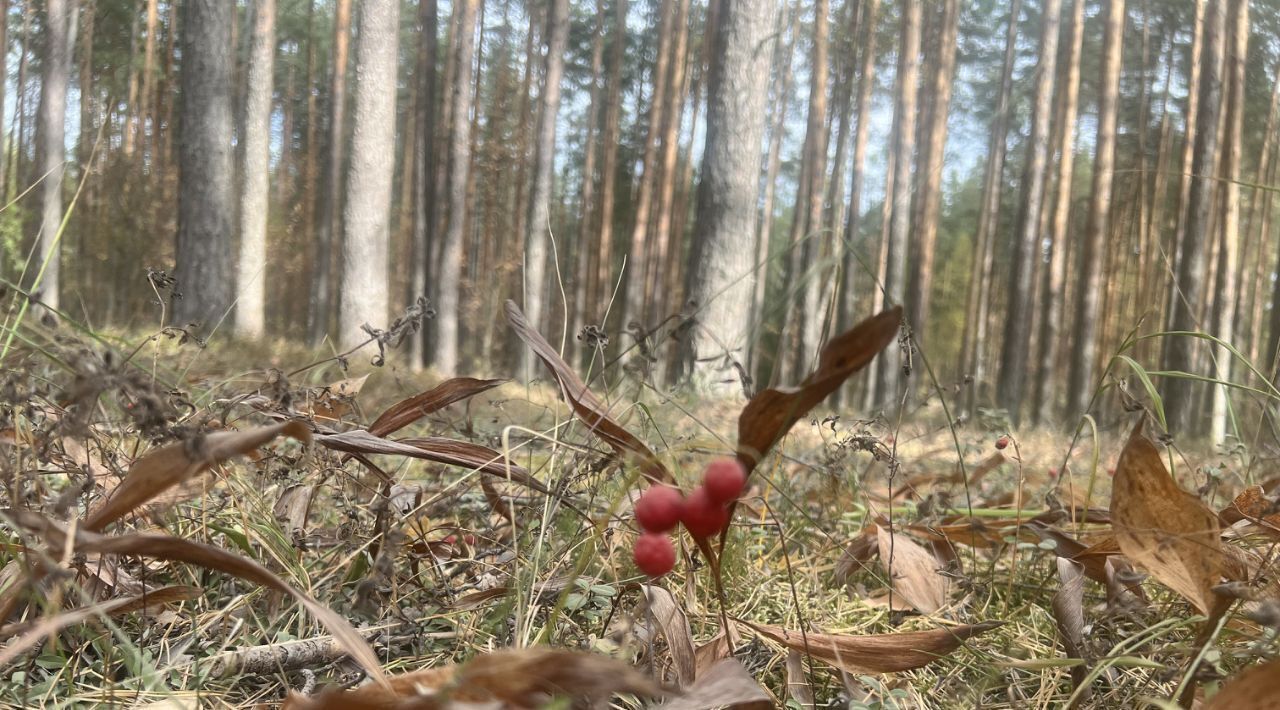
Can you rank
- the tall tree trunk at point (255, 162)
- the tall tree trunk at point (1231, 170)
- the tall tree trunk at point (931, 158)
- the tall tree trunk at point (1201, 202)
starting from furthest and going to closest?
the tall tree trunk at point (931, 158) → the tall tree trunk at point (255, 162) → the tall tree trunk at point (1231, 170) → the tall tree trunk at point (1201, 202)

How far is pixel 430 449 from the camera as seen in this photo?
841 millimetres

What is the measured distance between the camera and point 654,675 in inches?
26.5

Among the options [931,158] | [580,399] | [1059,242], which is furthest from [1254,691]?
[931,158]

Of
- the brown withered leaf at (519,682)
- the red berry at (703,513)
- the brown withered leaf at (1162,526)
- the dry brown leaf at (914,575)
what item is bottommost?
the dry brown leaf at (914,575)

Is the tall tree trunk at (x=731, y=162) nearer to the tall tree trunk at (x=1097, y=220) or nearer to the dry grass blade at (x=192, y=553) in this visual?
the dry grass blade at (x=192, y=553)

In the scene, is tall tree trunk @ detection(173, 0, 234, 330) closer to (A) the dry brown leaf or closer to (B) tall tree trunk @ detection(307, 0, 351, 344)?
(A) the dry brown leaf

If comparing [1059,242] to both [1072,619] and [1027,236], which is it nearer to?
[1027,236]

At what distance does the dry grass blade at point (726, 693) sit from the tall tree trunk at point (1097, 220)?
10453mm

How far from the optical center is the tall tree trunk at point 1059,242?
10648 mm

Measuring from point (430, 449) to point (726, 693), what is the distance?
43cm

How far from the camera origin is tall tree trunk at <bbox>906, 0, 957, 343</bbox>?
1383 cm

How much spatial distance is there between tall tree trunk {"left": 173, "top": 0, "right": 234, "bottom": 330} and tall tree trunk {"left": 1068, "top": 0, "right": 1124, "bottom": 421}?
366 inches

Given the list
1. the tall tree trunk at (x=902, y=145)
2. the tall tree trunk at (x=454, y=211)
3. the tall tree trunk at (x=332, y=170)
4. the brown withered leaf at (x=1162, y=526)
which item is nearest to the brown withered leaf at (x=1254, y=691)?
the brown withered leaf at (x=1162, y=526)

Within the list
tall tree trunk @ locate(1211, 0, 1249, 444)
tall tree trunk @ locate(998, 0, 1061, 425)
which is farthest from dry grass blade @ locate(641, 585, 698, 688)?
tall tree trunk @ locate(998, 0, 1061, 425)
